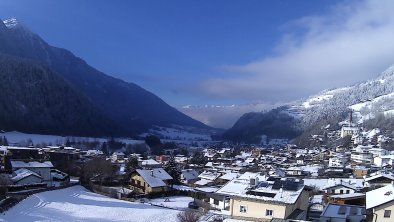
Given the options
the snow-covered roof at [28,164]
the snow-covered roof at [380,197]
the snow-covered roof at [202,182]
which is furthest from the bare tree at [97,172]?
the snow-covered roof at [380,197]

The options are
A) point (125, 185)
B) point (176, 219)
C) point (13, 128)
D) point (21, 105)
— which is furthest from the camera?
point (21, 105)

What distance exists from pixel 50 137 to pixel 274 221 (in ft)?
509

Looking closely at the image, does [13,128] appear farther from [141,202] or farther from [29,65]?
[141,202]

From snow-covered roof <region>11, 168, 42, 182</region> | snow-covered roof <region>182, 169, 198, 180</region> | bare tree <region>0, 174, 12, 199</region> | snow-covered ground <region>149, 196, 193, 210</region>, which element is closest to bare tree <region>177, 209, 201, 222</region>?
snow-covered ground <region>149, 196, 193, 210</region>

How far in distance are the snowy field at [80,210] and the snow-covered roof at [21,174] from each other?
6.41m

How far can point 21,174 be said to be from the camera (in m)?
48.9

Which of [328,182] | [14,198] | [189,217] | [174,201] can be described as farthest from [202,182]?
[189,217]

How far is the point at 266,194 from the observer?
104ft

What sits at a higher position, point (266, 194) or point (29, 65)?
point (29, 65)

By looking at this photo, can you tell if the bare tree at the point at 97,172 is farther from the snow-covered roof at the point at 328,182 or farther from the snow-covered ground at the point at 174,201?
the snow-covered roof at the point at 328,182

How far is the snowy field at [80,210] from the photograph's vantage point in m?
34.3

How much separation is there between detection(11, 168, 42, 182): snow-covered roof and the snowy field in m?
6.41

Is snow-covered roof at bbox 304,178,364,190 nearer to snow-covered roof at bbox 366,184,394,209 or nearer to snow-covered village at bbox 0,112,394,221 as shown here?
snow-covered village at bbox 0,112,394,221

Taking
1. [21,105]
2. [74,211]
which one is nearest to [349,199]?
[74,211]
